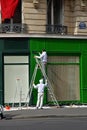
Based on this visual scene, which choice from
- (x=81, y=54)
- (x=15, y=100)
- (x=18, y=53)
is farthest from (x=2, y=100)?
(x=81, y=54)

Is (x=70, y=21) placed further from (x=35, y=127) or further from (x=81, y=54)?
(x=35, y=127)

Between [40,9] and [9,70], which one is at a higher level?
[40,9]

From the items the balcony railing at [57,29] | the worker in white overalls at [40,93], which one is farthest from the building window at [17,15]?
the worker in white overalls at [40,93]

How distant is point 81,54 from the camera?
99.1 feet

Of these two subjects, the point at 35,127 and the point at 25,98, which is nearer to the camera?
the point at 35,127

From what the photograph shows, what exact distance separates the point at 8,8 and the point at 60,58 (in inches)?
168

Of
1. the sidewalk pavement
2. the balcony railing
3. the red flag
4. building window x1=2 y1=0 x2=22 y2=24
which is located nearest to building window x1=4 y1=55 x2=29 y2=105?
building window x1=2 y1=0 x2=22 y2=24

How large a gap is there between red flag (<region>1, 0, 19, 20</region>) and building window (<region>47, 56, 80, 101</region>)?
345 cm

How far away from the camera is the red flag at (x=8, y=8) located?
2859 centimetres

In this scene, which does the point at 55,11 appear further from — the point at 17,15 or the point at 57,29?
the point at 17,15

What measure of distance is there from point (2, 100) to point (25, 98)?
4.50 feet

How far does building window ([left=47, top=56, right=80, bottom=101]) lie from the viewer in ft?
97.4

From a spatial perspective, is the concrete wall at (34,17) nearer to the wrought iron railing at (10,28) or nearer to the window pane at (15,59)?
the wrought iron railing at (10,28)

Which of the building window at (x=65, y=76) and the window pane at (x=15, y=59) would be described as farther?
the building window at (x=65, y=76)
